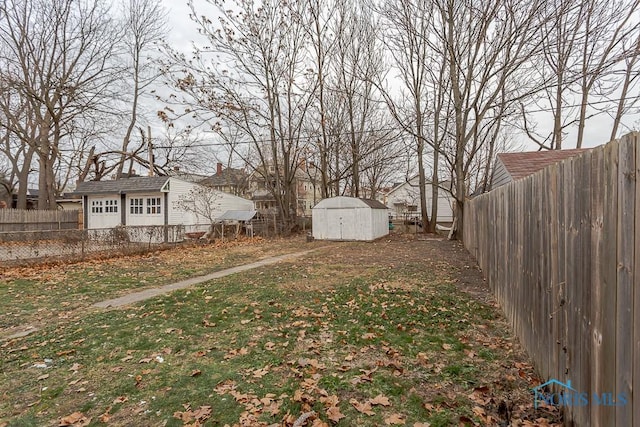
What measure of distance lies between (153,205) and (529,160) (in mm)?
18403

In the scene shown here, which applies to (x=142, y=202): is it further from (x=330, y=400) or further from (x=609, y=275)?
(x=609, y=275)

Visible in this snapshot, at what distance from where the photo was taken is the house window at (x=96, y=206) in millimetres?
20812

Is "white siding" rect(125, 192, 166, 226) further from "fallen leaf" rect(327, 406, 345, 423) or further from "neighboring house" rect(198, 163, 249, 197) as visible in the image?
"fallen leaf" rect(327, 406, 345, 423)

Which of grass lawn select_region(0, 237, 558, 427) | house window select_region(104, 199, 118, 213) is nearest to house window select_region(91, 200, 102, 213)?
house window select_region(104, 199, 118, 213)

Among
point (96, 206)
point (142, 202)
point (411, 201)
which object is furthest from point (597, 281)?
point (411, 201)

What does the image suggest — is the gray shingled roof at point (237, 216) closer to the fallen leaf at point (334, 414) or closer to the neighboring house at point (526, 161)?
the neighboring house at point (526, 161)

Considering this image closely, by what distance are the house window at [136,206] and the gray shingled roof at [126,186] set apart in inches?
26.3

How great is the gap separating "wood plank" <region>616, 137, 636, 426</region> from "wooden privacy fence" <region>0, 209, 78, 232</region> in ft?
83.3

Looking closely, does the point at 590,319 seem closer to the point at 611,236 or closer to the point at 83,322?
the point at 611,236

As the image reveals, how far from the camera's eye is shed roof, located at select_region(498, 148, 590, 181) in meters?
12.3

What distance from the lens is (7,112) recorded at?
782 inches

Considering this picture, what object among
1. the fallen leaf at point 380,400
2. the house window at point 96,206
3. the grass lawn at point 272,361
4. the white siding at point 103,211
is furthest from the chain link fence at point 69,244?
the fallen leaf at point 380,400

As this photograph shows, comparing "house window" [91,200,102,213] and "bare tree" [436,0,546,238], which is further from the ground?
"bare tree" [436,0,546,238]

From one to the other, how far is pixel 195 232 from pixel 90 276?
377 inches
